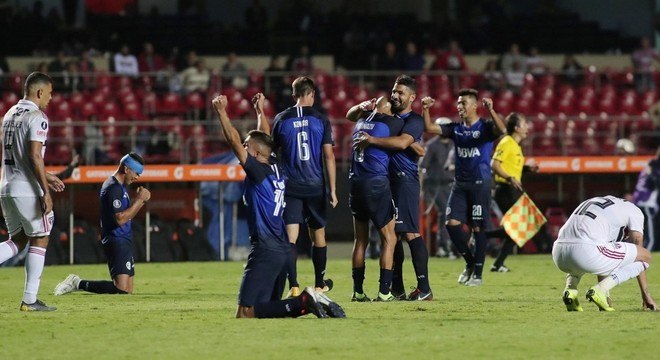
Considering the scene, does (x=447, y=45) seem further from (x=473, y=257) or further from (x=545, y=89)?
(x=473, y=257)

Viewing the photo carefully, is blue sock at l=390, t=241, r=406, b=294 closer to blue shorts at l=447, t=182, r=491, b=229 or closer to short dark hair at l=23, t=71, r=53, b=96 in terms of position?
blue shorts at l=447, t=182, r=491, b=229

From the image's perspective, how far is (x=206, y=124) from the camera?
25.4 meters

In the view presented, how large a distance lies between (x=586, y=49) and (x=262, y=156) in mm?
24879

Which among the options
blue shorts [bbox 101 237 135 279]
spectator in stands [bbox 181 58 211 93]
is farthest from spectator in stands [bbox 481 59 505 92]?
blue shorts [bbox 101 237 135 279]

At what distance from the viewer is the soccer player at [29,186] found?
11422 millimetres

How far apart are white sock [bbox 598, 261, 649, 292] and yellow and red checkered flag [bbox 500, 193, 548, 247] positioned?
6.99 m

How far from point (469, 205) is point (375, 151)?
315 cm

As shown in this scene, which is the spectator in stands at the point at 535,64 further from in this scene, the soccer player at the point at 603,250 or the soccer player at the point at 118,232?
the soccer player at the point at 603,250

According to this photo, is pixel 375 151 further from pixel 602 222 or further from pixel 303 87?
pixel 602 222

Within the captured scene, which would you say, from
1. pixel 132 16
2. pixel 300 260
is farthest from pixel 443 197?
pixel 132 16

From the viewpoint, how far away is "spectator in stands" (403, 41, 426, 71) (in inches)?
1176

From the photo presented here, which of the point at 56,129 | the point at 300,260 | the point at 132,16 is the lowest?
the point at 300,260

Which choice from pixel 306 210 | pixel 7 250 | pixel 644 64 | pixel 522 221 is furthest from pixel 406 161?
pixel 644 64

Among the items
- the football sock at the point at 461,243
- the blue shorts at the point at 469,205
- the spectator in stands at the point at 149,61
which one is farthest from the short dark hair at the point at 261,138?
the spectator in stands at the point at 149,61
